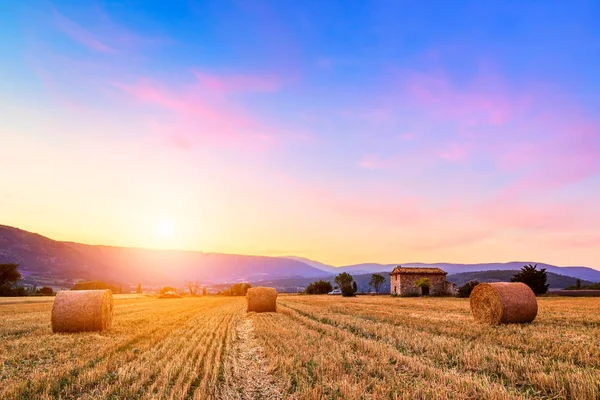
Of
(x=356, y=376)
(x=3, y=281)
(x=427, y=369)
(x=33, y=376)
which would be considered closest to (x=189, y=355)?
(x=33, y=376)

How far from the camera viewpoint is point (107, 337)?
14578mm

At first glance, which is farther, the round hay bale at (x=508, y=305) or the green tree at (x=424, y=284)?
the green tree at (x=424, y=284)

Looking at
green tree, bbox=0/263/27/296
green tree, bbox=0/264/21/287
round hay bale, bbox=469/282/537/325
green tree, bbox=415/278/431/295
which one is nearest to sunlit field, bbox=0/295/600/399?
round hay bale, bbox=469/282/537/325

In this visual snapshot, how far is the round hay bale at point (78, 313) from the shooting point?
15.9 meters

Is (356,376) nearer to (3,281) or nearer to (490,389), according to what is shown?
(490,389)

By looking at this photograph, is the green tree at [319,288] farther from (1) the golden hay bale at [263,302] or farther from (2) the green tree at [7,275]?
(1) the golden hay bale at [263,302]

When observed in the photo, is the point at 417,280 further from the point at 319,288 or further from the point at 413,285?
the point at 319,288

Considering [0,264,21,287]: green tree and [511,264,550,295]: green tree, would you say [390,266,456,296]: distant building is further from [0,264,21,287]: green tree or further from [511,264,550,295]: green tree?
[0,264,21,287]: green tree

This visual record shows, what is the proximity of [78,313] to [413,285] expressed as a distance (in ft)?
181

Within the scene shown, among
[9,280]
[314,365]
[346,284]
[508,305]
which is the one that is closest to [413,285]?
[346,284]

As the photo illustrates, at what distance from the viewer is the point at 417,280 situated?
202 feet

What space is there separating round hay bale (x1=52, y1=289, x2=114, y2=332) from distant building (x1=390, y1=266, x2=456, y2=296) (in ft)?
172

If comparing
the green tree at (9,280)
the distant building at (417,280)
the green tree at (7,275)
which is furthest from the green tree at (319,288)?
the green tree at (7,275)

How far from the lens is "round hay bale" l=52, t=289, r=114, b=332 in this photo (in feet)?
52.1
